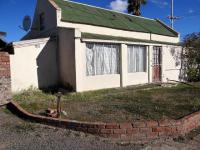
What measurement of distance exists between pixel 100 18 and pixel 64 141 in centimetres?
1194

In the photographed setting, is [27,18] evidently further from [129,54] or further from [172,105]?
[172,105]

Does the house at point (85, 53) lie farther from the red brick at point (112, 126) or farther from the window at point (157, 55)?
the red brick at point (112, 126)

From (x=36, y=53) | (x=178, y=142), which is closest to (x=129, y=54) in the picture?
(x=36, y=53)

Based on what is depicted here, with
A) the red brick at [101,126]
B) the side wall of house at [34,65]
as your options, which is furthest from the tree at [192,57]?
the red brick at [101,126]

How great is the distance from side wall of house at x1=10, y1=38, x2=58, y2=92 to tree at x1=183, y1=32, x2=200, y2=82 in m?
10.5

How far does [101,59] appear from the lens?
12.9 metres

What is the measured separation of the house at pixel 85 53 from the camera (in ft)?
38.3

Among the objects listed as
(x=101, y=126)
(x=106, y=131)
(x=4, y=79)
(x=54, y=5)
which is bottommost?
(x=106, y=131)

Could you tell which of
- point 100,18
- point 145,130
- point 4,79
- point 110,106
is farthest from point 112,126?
point 100,18

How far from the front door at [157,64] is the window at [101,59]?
3.71 meters

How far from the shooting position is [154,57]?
16.2 m

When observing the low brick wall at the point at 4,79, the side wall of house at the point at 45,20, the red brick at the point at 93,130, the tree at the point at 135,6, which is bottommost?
the red brick at the point at 93,130

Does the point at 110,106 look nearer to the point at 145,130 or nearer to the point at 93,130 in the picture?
the point at 93,130

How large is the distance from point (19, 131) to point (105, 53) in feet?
25.7
